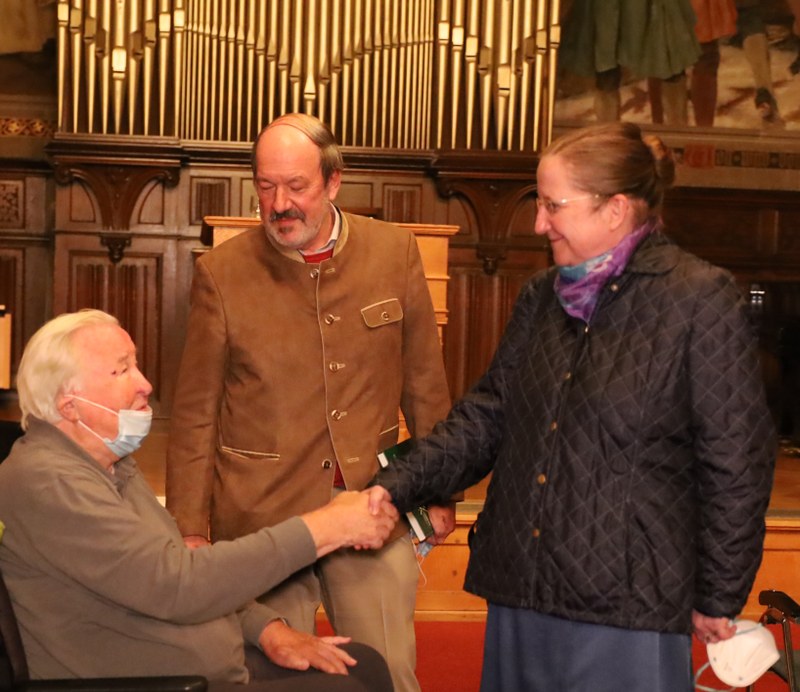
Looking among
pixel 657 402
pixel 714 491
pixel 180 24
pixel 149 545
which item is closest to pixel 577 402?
pixel 657 402

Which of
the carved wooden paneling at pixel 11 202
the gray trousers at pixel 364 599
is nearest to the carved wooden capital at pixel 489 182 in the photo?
the carved wooden paneling at pixel 11 202

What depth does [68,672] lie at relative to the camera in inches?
96.4

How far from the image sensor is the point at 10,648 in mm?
2385

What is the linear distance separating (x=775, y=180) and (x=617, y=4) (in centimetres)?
175

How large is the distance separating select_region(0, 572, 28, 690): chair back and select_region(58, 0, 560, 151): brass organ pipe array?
589cm

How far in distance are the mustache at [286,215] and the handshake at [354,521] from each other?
705mm

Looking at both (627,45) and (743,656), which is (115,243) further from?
(743,656)

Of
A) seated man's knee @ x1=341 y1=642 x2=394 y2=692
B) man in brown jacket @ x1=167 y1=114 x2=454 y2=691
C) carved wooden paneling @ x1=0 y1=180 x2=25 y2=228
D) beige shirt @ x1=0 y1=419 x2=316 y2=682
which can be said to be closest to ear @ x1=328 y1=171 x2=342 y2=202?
man in brown jacket @ x1=167 y1=114 x2=454 y2=691

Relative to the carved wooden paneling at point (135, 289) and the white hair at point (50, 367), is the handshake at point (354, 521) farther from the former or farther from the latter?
the carved wooden paneling at point (135, 289)

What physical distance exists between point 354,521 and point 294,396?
0.48m

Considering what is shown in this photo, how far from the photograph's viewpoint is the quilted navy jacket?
2301 mm

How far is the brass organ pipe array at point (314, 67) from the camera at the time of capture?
7.88 meters

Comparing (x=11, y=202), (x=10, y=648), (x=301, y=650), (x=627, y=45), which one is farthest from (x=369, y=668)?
(x=627, y=45)

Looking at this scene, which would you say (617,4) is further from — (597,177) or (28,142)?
(597,177)
